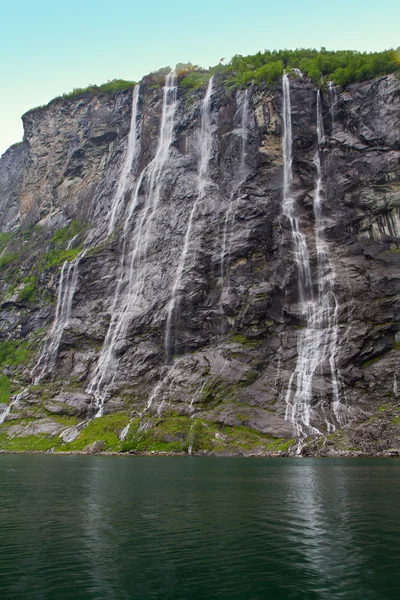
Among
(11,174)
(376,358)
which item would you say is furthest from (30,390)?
(11,174)

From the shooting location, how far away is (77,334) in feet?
220

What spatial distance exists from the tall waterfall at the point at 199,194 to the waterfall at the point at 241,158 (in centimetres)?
508

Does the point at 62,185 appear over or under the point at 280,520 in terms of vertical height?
over

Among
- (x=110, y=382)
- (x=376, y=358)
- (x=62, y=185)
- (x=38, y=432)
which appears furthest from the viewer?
(x=62, y=185)

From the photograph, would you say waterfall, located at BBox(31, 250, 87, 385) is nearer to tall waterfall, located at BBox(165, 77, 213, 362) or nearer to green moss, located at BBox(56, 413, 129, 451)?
green moss, located at BBox(56, 413, 129, 451)

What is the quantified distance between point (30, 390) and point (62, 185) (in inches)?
1960

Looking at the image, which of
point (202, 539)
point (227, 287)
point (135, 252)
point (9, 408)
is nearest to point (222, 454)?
point (227, 287)

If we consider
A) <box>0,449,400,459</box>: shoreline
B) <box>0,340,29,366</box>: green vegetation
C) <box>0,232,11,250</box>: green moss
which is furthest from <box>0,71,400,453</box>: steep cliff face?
<box>0,232,11,250</box>: green moss

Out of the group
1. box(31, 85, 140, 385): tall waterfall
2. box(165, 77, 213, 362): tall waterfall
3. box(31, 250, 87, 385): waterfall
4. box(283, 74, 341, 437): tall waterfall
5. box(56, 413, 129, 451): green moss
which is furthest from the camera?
box(31, 85, 140, 385): tall waterfall

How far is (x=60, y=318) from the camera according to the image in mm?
71375

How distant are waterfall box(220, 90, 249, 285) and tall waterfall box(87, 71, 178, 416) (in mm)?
11940

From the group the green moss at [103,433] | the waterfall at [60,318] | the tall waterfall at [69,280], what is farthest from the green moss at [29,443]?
the tall waterfall at [69,280]

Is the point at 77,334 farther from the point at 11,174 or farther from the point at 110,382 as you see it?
the point at 11,174

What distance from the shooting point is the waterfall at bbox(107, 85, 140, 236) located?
8025cm
